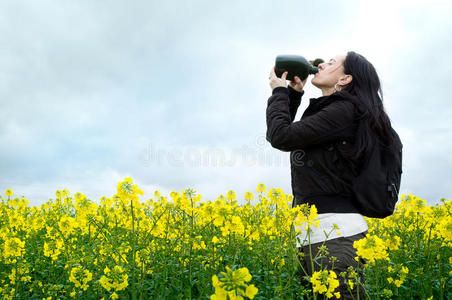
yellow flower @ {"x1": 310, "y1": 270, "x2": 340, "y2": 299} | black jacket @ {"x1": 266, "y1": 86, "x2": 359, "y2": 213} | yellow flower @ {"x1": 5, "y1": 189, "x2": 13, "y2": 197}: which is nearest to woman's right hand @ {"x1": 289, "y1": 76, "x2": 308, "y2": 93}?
black jacket @ {"x1": 266, "y1": 86, "x2": 359, "y2": 213}

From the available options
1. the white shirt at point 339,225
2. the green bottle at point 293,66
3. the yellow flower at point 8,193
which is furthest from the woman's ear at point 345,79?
the yellow flower at point 8,193

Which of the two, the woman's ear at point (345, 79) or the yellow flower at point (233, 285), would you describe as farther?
the woman's ear at point (345, 79)

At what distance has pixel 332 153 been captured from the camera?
2479mm

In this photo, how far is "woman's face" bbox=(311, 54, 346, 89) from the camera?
111 inches

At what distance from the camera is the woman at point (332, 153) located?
233cm

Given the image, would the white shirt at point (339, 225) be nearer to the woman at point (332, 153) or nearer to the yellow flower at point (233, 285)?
the woman at point (332, 153)

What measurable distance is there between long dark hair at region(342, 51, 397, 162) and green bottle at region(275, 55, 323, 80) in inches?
15.0

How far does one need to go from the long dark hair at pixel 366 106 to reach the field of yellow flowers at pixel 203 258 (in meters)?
0.69

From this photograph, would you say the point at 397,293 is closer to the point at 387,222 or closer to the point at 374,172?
the point at 374,172

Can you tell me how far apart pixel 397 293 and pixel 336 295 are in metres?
1.64

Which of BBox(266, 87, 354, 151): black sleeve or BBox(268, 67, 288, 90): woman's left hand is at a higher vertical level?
BBox(268, 67, 288, 90): woman's left hand

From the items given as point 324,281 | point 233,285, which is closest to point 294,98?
point 324,281

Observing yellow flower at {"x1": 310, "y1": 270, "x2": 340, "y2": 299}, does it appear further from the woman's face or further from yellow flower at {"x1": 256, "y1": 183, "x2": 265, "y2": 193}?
yellow flower at {"x1": 256, "y1": 183, "x2": 265, "y2": 193}

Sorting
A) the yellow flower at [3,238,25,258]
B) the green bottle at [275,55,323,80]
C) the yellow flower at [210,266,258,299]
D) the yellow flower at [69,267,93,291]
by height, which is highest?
the green bottle at [275,55,323,80]
